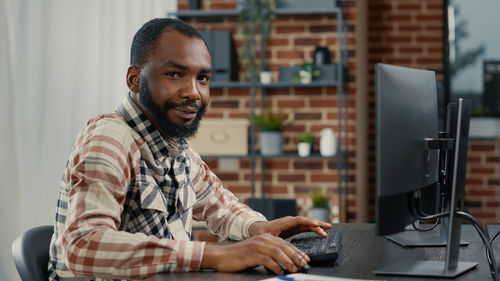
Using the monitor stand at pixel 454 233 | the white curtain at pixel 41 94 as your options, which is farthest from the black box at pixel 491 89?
the monitor stand at pixel 454 233

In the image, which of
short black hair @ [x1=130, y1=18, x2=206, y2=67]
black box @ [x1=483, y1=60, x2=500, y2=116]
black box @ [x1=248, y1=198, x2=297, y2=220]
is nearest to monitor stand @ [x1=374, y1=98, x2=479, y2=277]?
short black hair @ [x1=130, y1=18, x2=206, y2=67]

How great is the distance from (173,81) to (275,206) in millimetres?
2453

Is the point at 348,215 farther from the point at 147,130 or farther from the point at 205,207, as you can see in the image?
the point at 147,130

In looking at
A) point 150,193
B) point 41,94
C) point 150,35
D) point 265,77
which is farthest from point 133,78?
point 265,77

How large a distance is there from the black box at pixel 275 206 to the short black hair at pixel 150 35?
2.41m

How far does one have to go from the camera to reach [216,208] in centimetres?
177

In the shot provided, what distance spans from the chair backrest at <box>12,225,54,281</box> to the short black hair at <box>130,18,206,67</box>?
0.49m

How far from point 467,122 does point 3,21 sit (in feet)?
6.03

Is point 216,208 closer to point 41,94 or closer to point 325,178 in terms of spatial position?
point 41,94

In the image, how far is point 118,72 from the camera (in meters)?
3.23

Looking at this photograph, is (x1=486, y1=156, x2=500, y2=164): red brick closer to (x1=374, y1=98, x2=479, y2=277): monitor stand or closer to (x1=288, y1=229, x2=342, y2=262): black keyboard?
(x1=288, y1=229, x2=342, y2=262): black keyboard

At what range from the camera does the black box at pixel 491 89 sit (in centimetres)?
445

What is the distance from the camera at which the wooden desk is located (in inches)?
48.1

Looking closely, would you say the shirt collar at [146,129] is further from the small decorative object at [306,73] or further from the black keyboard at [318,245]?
the small decorative object at [306,73]
